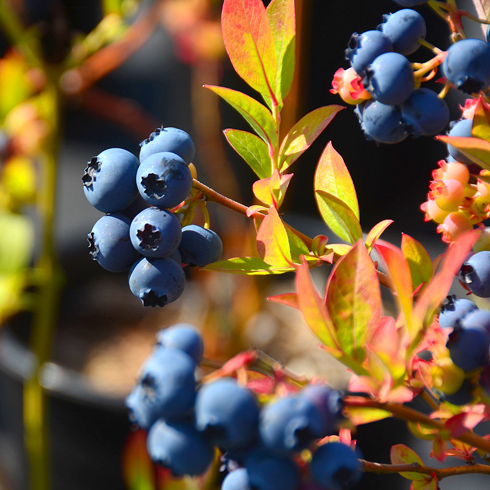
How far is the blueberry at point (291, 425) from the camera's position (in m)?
0.26

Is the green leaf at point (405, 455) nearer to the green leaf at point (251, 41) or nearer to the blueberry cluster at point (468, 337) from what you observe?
the blueberry cluster at point (468, 337)

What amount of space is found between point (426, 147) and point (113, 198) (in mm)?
1813

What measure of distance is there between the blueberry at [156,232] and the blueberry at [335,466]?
0.15 metres

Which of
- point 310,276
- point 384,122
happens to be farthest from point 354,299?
point 384,122

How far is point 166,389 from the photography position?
0.92 ft

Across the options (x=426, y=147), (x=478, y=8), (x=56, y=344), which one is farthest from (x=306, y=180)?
(x=478, y=8)

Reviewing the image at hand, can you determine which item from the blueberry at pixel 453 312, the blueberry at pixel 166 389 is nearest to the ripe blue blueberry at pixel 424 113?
the blueberry at pixel 453 312

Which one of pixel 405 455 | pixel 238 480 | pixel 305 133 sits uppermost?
pixel 305 133

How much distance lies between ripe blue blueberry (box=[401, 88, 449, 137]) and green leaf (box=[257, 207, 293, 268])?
0.12 metres

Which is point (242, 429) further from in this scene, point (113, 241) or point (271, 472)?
point (113, 241)

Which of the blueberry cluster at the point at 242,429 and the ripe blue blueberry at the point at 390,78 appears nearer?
the blueberry cluster at the point at 242,429

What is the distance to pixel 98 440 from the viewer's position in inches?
54.1

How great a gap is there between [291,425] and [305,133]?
225 mm

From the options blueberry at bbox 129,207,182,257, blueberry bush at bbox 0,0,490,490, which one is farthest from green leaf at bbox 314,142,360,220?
blueberry at bbox 129,207,182,257
